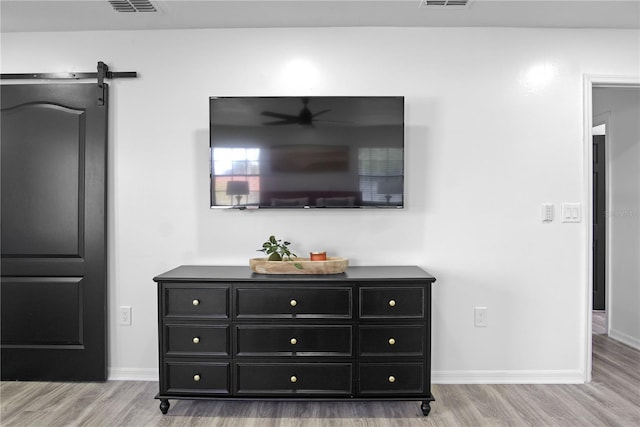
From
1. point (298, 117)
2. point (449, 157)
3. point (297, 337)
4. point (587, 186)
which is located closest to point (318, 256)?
point (297, 337)

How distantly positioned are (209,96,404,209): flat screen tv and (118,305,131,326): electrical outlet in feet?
2.99

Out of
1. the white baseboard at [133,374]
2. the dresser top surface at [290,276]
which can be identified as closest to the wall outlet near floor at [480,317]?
the dresser top surface at [290,276]

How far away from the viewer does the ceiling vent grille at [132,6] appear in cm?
275

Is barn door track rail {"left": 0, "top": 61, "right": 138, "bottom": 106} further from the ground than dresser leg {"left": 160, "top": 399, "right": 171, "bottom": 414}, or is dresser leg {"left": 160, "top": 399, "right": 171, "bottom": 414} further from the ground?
barn door track rail {"left": 0, "top": 61, "right": 138, "bottom": 106}

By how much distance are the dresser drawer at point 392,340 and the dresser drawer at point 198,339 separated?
0.74 metres

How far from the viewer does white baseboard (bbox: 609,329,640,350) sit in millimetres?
3903

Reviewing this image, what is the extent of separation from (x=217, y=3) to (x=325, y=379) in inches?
85.6

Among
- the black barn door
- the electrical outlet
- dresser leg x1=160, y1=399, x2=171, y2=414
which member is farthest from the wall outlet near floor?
the black barn door

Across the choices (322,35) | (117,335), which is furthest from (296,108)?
(117,335)

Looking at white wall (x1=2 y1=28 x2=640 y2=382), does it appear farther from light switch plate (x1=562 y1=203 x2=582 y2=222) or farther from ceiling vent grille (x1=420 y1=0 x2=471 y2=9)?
ceiling vent grille (x1=420 y1=0 x2=471 y2=9)

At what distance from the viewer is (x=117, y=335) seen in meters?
3.19

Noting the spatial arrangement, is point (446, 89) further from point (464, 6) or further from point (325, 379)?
point (325, 379)

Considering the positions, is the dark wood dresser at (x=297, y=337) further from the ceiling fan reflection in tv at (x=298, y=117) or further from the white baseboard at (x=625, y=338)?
the white baseboard at (x=625, y=338)

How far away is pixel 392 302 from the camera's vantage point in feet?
8.70
